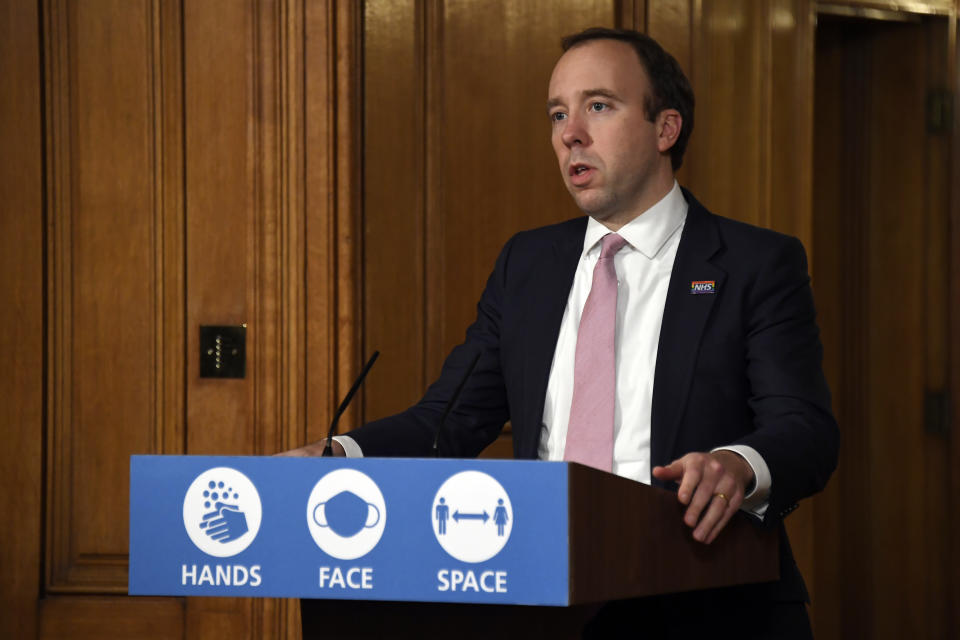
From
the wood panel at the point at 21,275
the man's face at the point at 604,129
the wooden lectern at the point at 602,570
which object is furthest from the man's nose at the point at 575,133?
the wood panel at the point at 21,275

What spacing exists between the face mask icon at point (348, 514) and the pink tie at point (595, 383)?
2.01 ft

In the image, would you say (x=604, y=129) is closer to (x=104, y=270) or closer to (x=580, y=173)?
(x=580, y=173)

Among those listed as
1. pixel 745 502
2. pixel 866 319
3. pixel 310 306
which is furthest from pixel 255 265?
pixel 866 319

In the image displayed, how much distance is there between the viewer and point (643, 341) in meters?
1.81

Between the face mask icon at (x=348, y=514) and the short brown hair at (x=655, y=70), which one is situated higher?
the short brown hair at (x=655, y=70)

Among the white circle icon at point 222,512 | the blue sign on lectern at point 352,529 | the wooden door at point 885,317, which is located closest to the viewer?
the blue sign on lectern at point 352,529

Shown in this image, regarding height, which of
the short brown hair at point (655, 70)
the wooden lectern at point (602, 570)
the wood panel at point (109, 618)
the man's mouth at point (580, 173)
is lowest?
the wood panel at point (109, 618)

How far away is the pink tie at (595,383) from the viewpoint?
5.70 feet

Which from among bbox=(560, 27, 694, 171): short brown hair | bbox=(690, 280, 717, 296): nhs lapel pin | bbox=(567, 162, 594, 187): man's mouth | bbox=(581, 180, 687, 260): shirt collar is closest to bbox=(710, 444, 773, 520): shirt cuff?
bbox=(690, 280, 717, 296): nhs lapel pin

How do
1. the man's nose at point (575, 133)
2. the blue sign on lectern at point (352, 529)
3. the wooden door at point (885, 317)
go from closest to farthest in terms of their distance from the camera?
1. the blue sign on lectern at point (352, 529)
2. the man's nose at point (575, 133)
3. the wooden door at point (885, 317)

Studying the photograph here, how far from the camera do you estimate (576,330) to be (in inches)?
74.6

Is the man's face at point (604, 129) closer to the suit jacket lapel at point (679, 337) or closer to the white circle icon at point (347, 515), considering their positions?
the suit jacket lapel at point (679, 337)

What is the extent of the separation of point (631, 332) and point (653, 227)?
205 mm

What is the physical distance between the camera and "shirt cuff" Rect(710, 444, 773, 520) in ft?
4.68
